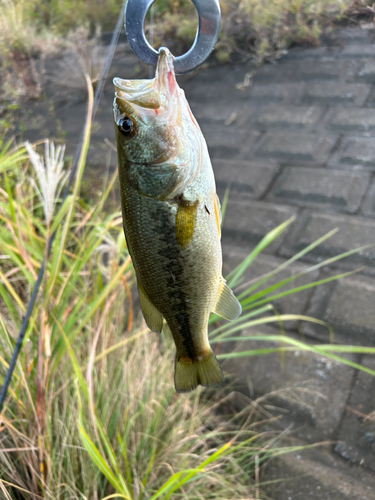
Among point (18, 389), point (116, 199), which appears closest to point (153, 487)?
point (18, 389)

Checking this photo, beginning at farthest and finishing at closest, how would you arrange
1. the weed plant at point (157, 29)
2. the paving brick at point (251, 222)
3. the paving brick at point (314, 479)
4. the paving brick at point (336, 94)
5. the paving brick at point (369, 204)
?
the weed plant at point (157, 29) → the paving brick at point (336, 94) → the paving brick at point (251, 222) → the paving brick at point (369, 204) → the paving brick at point (314, 479)

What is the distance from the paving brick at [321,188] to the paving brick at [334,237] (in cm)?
8

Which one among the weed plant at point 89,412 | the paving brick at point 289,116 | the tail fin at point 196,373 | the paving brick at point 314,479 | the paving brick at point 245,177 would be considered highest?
the paving brick at point 289,116

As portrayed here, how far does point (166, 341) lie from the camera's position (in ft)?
5.37

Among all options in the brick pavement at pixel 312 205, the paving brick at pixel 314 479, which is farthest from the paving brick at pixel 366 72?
the paving brick at pixel 314 479

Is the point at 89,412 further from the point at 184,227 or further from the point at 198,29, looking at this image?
the point at 198,29

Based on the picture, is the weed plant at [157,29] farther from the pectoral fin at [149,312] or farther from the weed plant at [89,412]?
the pectoral fin at [149,312]

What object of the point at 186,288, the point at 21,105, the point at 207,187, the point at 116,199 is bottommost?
the point at 116,199

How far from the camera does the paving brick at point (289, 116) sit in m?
2.52

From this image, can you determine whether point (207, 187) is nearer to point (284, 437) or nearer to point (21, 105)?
point (284, 437)

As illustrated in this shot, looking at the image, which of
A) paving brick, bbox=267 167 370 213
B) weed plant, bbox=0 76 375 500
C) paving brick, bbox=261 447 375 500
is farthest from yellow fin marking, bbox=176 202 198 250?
paving brick, bbox=267 167 370 213

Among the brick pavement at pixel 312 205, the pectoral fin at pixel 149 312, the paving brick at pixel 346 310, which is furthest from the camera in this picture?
the paving brick at pixel 346 310

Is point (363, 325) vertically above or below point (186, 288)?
below

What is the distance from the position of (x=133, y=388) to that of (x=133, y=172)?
3.40ft
